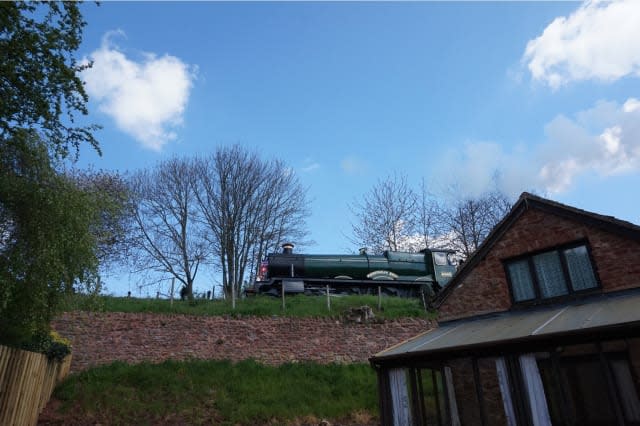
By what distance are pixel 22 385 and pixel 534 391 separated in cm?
1013

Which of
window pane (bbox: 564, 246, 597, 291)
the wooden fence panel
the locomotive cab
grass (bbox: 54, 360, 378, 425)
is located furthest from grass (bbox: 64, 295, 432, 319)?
window pane (bbox: 564, 246, 597, 291)

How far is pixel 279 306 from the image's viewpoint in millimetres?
17547

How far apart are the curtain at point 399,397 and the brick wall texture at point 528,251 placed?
2.97 meters

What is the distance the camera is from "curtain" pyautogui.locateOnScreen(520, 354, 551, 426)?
26.3 ft

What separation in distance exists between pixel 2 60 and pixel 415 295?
1853 cm

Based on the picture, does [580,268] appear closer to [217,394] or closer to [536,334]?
[536,334]

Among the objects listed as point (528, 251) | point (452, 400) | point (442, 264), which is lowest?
point (452, 400)

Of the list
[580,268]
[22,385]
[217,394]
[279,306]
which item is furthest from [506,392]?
[279,306]

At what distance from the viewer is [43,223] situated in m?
8.40

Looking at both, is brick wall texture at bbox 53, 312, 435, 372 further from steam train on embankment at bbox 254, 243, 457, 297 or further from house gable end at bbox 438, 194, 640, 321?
house gable end at bbox 438, 194, 640, 321

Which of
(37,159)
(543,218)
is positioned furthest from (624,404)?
(37,159)

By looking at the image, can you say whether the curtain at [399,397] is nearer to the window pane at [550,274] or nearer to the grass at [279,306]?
the window pane at [550,274]

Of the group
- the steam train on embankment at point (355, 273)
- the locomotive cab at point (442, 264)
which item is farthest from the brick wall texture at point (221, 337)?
the locomotive cab at point (442, 264)

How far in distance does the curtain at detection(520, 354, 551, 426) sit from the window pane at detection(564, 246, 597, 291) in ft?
9.98
